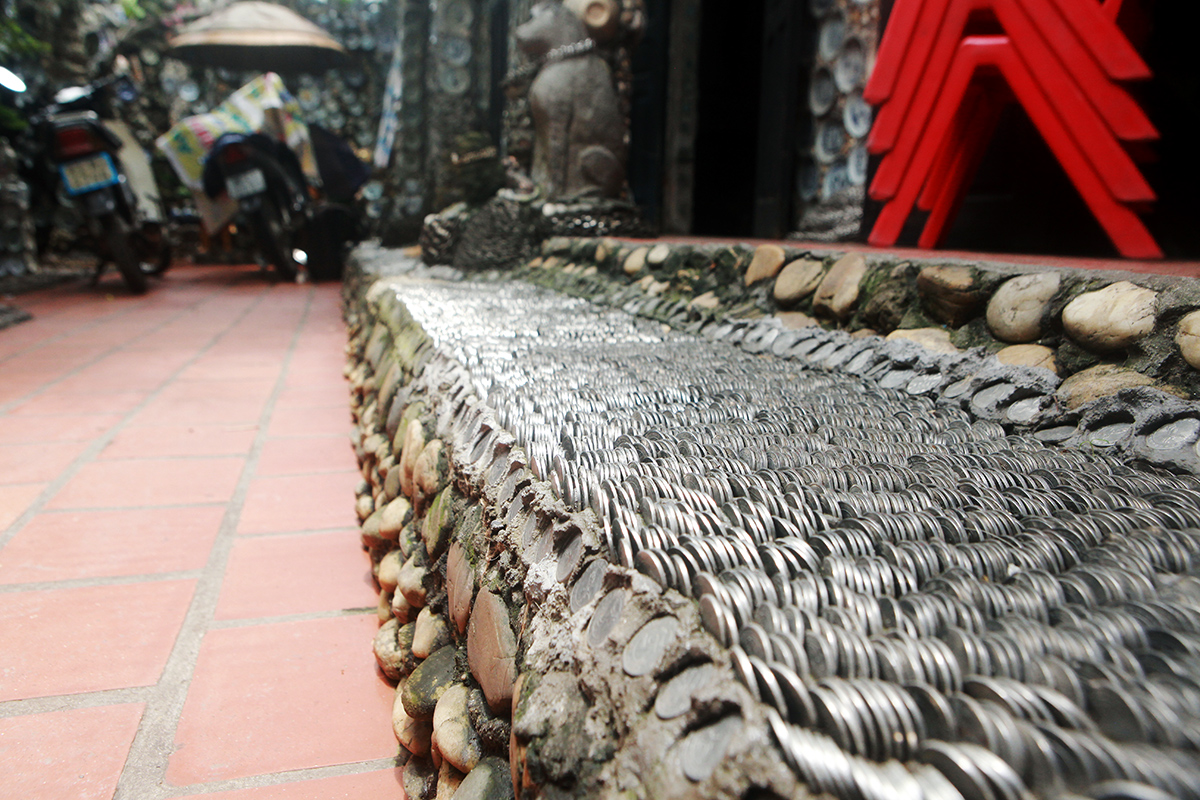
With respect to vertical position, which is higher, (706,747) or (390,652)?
(706,747)

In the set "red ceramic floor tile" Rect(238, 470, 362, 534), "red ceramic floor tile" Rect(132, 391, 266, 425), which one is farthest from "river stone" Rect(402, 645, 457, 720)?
"red ceramic floor tile" Rect(132, 391, 266, 425)

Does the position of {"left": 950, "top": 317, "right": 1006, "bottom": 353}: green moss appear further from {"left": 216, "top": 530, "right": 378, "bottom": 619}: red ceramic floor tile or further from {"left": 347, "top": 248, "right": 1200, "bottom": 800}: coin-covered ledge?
{"left": 216, "top": 530, "right": 378, "bottom": 619}: red ceramic floor tile

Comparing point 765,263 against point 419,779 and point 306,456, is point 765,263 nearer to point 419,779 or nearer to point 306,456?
point 306,456

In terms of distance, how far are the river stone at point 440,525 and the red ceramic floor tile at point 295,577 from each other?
384 mm

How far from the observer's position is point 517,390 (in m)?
1.43

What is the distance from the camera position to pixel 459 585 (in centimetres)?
112

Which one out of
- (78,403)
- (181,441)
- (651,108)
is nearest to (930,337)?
(181,441)

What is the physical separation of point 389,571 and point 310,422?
1.58 metres

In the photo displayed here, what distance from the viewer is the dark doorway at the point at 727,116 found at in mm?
6969

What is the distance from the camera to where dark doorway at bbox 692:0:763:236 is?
22.9 feet

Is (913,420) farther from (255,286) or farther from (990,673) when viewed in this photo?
(255,286)

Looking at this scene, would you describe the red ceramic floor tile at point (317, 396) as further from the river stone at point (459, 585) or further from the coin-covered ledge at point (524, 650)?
the river stone at point (459, 585)

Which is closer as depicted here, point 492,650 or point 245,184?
point 492,650

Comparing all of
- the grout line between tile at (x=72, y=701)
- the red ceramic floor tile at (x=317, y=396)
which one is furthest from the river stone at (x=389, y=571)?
the red ceramic floor tile at (x=317, y=396)
